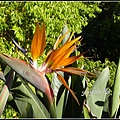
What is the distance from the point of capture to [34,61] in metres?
1.09

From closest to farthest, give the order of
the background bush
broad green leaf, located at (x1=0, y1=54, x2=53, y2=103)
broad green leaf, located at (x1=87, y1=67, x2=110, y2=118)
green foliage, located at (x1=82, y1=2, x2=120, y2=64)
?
1. broad green leaf, located at (x1=0, y1=54, x2=53, y2=103)
2. broad green leaf, located at (x1=87, y1=67, x2=110, y2=118)
3. the background bush
4. green foliage, located at (x1=82, y1=2, x2=120, y2=64)

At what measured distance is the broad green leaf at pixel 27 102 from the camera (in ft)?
3.87

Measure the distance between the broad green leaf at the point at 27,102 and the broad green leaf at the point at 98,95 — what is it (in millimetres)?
237

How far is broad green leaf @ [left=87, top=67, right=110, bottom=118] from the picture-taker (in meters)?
1.37

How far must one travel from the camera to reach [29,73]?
1.02m

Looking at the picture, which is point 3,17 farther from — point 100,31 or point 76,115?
point 100,31

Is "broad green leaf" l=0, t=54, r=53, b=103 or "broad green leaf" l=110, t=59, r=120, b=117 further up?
"broad green leaf" l=0, t=54, r=53, b=103

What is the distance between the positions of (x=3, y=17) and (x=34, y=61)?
190cm

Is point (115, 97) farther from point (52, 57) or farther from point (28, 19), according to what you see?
point (28, 19)

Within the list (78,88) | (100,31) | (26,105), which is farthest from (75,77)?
(100,31)

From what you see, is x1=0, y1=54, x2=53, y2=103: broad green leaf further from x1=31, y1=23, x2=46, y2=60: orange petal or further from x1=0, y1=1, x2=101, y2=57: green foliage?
x1=0, y1=1, x2=101, y2=57: green foliage

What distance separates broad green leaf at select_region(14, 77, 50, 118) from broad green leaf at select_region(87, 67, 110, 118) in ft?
0.78

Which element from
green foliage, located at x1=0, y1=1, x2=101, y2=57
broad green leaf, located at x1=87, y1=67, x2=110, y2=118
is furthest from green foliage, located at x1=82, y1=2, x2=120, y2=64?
broad green leaf, located at x1=87, y1=67, x2=110, y2=118

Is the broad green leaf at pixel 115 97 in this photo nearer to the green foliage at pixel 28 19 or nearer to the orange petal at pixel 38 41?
the orange petal at pixel 38 41
